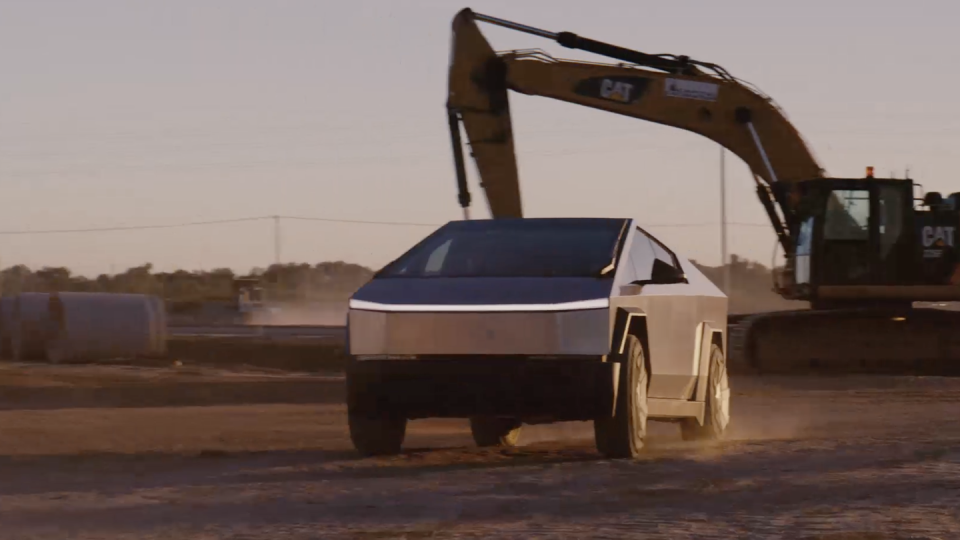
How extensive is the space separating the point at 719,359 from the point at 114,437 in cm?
475

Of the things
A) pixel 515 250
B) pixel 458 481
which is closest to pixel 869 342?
pixel 515 250

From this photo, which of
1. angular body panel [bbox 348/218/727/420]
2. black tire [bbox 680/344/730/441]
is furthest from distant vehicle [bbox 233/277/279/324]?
angular body panel [bbox 348/218/727/420]

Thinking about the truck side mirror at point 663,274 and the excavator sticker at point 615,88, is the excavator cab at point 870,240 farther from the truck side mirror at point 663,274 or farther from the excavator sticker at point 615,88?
the truck side mirror at point 663,274

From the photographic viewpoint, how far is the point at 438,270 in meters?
10.6

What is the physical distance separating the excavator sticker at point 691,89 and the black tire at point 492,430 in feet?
48.5

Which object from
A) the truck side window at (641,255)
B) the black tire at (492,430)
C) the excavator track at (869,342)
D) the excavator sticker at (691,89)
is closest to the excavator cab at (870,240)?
the excavator track at (869,342)

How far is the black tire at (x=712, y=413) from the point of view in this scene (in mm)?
12477

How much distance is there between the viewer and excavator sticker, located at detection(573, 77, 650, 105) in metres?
26.1

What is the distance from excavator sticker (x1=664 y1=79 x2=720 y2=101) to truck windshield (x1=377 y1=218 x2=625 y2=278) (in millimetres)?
15566

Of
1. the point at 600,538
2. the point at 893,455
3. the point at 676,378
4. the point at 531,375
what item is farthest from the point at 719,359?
the point at 600,538

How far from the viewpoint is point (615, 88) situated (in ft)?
86.2

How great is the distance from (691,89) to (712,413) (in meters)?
14.5

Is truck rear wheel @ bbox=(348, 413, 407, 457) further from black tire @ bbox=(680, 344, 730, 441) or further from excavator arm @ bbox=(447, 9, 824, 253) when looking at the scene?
excavator arm @ bbox=(447, 9, 824, 253)

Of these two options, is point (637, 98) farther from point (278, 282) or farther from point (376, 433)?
point (278, 282)
